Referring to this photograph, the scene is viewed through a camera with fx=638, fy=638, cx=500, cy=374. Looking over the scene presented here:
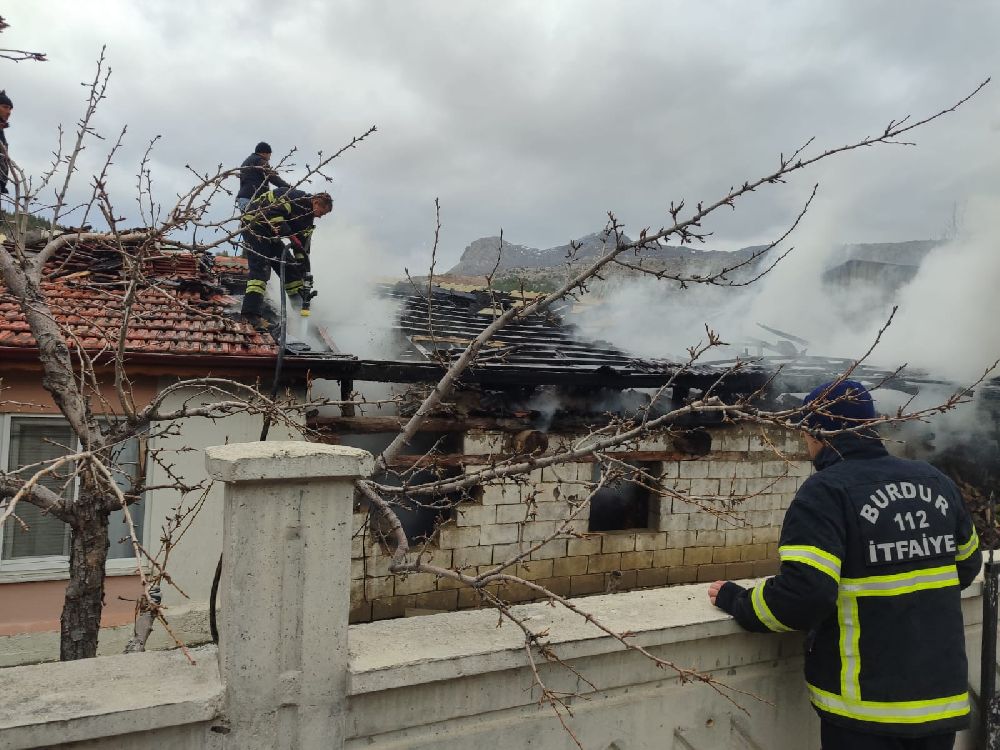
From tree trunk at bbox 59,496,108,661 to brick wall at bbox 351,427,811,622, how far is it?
3.44m

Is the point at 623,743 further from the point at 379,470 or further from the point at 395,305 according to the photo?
the point at 395,305

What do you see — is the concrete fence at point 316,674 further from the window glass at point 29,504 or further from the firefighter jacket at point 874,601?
the window glass at point 29,504

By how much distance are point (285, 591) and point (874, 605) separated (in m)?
Result: 2.02

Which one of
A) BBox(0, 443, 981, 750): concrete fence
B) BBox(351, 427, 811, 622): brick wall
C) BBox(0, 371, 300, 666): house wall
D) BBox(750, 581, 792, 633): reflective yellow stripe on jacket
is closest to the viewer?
BBox(0, 443, 981, 750): concrete fence

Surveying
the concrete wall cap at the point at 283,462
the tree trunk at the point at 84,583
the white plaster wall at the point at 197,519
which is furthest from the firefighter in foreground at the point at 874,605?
the white plaster wall at the point at 197,519

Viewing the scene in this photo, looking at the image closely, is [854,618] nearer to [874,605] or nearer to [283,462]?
[874,605]

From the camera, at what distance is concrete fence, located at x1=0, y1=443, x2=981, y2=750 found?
1760 millimetres

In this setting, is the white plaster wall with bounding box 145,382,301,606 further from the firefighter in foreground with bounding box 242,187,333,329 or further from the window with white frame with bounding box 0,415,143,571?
the firefighter in foreground with bounding box 242,187,333,329

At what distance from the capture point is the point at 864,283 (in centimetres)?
1814

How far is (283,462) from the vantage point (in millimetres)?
1852

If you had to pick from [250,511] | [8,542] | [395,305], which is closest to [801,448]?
[395,305]

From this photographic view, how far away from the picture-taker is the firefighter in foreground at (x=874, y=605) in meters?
2.23

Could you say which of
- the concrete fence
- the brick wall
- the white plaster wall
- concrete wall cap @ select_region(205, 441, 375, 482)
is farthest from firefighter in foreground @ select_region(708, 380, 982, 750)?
the white plaster wall

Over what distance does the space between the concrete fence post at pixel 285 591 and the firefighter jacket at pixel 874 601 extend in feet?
4.92
